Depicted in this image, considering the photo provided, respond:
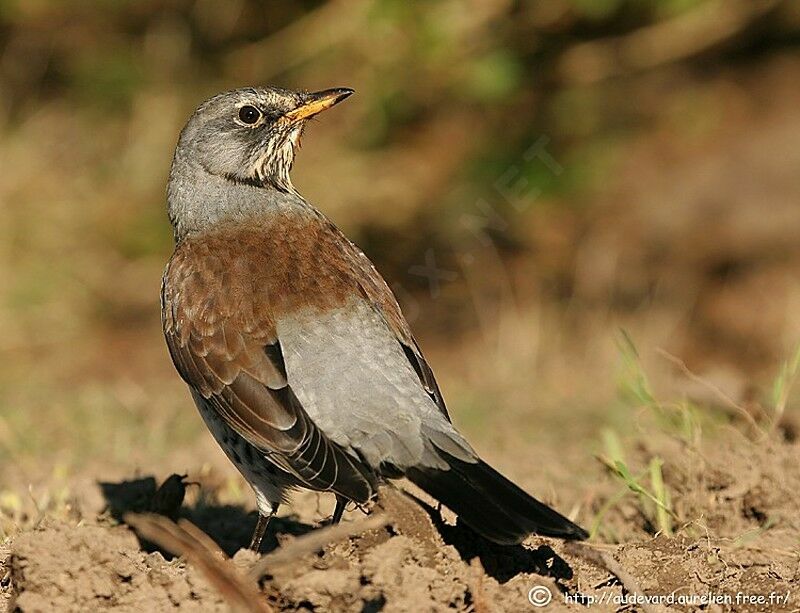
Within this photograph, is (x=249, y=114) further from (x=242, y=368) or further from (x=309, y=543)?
(x=309, y=543)

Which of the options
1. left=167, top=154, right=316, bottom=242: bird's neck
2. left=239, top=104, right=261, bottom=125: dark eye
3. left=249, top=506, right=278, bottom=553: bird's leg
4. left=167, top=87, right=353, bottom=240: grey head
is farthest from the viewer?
left=239, top=104, right=261, bottom=125: dark eye

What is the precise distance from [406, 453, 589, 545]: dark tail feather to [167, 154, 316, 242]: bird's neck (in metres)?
1.81

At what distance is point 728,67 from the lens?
14.4 m

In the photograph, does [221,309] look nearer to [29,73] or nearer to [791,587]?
[791,587]

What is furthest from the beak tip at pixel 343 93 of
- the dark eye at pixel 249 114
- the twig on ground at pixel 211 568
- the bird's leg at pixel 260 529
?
the twig on ground at pixel 211 568

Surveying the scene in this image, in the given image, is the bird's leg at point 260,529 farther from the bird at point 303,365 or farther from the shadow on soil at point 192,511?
the shadow on soil at point 192,511

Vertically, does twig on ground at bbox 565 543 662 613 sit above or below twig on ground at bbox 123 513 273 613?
below

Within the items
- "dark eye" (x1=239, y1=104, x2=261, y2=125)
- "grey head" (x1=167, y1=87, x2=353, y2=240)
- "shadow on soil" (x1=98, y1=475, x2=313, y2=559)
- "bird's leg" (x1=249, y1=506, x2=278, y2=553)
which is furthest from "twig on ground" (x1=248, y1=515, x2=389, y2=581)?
"dark eye" (x1=239, y1=104, x2=261, y2=125)

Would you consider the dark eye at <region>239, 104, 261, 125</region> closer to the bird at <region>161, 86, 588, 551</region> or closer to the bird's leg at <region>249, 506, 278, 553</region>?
the bird at <region>161, 86, 588, 551</region>

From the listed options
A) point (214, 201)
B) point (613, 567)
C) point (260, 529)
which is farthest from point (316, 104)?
point (613, 567)

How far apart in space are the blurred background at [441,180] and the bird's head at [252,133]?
12.3ft

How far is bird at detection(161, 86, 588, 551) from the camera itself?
4234mm

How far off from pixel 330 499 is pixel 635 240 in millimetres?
7020

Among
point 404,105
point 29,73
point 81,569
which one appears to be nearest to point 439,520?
point 81,569
